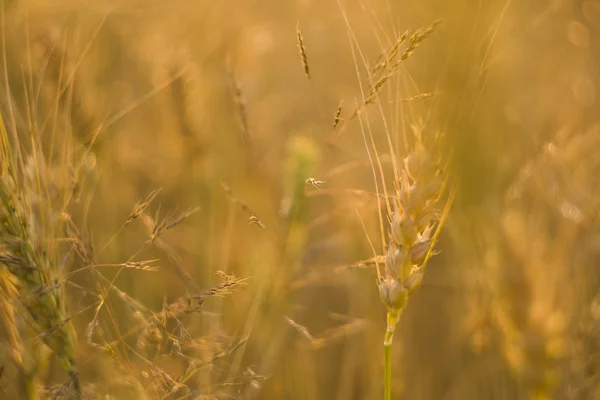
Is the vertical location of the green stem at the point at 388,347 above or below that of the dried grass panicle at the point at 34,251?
below

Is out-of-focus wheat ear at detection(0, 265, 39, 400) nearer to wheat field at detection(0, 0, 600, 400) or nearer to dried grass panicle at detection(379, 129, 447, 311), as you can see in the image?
wheat field at detection(0, 0, 600, 400)

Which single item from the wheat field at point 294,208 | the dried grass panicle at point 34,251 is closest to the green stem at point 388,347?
the wheat field at point 294,208

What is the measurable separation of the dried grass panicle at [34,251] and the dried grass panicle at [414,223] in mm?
441

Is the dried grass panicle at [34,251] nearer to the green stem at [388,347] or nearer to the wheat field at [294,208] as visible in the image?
the wheat field at [294,208]

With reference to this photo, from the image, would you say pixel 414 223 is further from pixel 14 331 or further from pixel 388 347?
pixel 14 331

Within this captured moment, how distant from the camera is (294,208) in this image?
1.11 m

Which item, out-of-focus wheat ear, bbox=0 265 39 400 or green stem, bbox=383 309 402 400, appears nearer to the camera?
green stem, bbox=383 309 402 400

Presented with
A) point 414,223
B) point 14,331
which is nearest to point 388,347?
point 414,223

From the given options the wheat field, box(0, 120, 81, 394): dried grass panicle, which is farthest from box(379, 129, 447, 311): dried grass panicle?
box(0, 120, 81, 394): dried grass panicle

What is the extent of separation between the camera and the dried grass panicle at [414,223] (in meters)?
0.76

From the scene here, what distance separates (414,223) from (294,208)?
0.39 metres

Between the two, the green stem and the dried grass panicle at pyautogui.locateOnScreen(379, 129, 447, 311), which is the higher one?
the dried grass panicle at pyautogui.locateOnScreen(379, 129, 447, 311)

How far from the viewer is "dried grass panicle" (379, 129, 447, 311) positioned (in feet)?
2.48

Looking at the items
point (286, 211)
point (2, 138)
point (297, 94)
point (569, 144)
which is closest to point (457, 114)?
point (286, 211)
